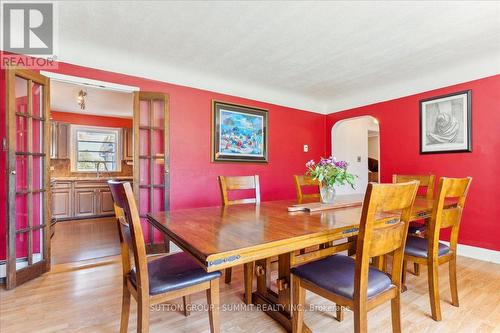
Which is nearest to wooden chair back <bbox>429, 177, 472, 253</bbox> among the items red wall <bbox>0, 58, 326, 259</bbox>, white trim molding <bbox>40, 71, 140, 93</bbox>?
red wall <bbox>0, 58, 326, 259</bbox>

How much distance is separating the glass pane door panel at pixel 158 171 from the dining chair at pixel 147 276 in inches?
66.1

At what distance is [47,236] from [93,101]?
2.93 meters

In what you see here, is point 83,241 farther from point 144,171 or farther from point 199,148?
point 199,148

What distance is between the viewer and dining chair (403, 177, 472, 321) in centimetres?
164

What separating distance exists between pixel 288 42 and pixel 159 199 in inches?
93.2

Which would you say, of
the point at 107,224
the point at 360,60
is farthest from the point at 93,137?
the point at 360,60

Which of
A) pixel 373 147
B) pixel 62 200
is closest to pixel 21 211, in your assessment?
pixel 62 200

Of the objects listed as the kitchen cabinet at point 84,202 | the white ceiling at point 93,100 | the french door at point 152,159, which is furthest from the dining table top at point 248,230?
the kitchen cabinet at point 84,202

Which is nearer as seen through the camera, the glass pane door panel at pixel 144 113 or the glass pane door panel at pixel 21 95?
the glass pane door panel at pixel 21 95

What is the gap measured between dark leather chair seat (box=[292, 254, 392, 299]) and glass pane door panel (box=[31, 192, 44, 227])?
8.33ft

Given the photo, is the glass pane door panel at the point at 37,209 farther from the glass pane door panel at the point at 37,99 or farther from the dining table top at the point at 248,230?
the dining table top at the point at 248,230

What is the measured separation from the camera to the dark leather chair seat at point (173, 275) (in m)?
1.22

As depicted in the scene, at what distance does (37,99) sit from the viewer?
A: 2379 millimetres

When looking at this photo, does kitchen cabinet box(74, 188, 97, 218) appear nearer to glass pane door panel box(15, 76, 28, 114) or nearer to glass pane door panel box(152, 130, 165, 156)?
glass pane door panel box(152, 130, 165, 156)
